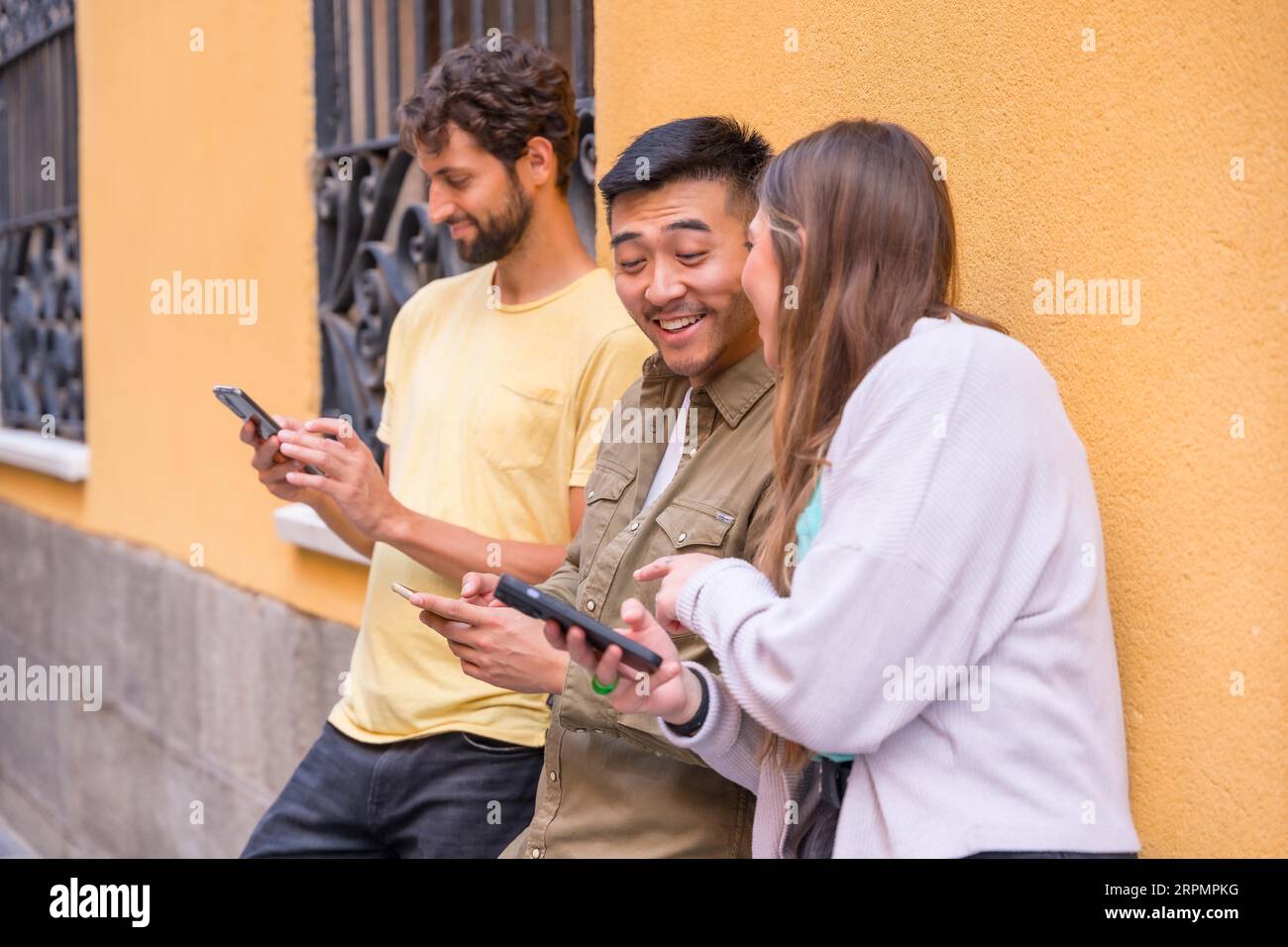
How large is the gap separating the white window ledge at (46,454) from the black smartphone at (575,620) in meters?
5.41

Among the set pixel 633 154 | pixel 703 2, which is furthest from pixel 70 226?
pixel 633 154

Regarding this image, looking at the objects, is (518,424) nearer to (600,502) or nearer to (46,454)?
(600,502)

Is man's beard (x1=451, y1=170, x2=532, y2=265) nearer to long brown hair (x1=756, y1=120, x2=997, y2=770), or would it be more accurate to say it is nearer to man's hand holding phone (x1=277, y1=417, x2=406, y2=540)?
man's hand holding phone (x1=277, y1=417, x2=406, y2=540)

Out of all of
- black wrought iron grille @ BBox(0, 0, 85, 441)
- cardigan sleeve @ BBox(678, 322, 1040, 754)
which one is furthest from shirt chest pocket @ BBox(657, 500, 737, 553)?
black wrought iron grille @ BBox(0, 0, 85, 441)

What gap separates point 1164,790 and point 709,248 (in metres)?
1.05

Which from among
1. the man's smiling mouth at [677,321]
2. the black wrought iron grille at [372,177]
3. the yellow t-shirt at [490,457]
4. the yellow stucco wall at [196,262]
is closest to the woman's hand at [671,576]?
the man's smiling mouth at [677,321]

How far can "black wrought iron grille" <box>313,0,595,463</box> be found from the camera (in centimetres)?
429

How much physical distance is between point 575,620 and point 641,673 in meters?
0.14

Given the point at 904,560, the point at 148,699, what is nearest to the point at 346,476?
the point at 904,560

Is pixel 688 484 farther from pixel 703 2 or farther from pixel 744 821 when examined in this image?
pixel 703 2

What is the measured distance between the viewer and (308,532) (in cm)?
463

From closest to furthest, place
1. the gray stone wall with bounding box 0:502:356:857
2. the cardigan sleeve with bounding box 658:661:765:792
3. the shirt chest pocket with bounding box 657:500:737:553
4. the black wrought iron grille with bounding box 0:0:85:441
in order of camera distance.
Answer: the cardigan sleeve with bounding box 658:661:765:792, the shirt chest pocket with bounding box 657:500:737:553, the gray stone wall with bounding box 0:502:356:857, the black wrought iron grille with bounding box 0:0:85:441

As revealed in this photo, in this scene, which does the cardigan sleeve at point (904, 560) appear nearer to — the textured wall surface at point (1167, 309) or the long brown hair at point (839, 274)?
the long brown hair at point (839, 274)

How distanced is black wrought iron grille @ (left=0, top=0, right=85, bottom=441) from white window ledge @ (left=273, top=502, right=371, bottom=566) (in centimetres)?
262
